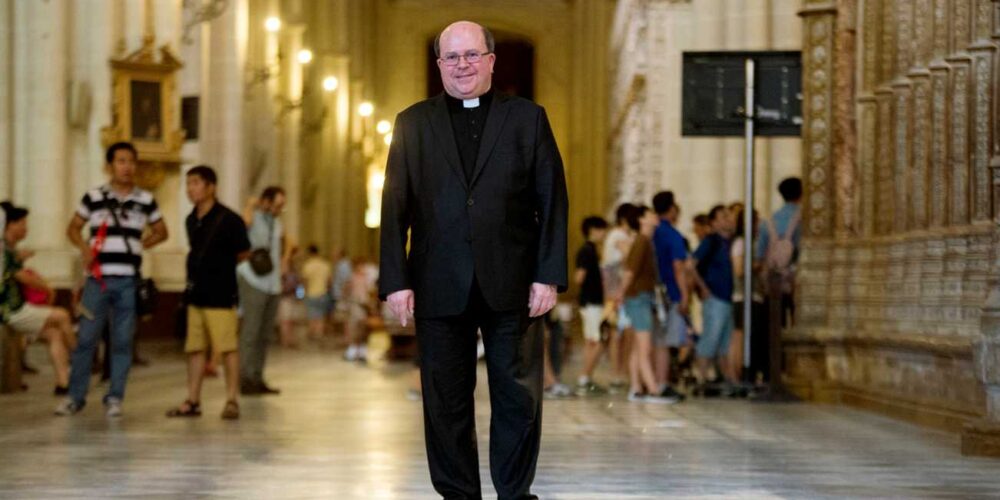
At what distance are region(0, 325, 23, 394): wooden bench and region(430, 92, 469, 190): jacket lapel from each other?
9.30 metres

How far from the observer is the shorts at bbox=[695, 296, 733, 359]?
15.8 metres

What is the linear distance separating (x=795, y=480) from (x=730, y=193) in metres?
13.6

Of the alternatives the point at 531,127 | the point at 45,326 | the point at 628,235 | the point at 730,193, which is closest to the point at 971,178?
the point at 628,235

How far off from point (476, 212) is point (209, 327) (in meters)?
6.51

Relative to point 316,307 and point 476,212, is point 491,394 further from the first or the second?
point 316,307

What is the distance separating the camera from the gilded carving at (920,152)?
1291 centimetres

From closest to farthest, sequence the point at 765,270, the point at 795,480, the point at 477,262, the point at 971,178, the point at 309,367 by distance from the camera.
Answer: the point at 477,262, the point at 795,480, the point at 971,178, the point at 765,270, the point at 309,367

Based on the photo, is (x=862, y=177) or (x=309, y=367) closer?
(x=862, y=177)

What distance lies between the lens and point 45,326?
15.0 meters

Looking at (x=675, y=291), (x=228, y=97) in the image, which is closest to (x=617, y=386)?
(x=675, y=291)

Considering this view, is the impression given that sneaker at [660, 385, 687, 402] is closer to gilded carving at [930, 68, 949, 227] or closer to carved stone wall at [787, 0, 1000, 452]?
carved stone wall at [787, 0, 1000, 452]

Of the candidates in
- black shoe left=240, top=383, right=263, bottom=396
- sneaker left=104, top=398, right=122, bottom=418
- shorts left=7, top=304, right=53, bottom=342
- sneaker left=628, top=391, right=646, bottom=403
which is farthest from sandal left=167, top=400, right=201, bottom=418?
sneaker left=628, top=391, right=646, bottom=403

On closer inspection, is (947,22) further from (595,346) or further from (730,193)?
(730,193)

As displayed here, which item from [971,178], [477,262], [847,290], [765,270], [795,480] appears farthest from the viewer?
[765,270]
